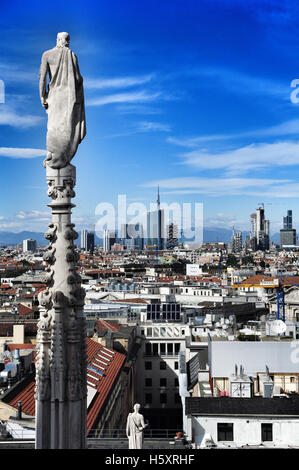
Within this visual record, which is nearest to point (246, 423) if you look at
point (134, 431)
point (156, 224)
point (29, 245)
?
point (134, 431)

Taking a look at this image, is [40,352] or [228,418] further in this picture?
[228,418]

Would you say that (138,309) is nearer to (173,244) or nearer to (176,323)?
(176,323)

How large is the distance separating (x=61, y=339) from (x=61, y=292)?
254mm

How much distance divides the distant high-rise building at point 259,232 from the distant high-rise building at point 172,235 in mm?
70137

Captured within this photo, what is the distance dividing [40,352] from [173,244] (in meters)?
117

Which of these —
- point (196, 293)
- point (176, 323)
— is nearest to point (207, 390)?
point (176, 323)

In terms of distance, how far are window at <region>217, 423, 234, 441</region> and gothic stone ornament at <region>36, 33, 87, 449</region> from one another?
7.31m

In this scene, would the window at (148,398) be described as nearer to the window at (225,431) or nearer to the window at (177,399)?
the window at (177,399)

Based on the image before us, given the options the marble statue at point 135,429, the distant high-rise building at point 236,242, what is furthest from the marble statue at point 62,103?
the distant high-rise building at point 236,242

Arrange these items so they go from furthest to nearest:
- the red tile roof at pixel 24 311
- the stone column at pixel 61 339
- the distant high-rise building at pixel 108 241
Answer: the distant high-rise building at pixel 108 241
the red tile roof at pixel 24 311
the stone column at pixel 61 339

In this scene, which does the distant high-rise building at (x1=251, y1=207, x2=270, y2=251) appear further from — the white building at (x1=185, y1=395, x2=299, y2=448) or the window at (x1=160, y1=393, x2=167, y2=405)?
the white building at (x1=185, y1=395, x2=299, y2=448)

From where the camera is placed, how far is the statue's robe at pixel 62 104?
130 inches

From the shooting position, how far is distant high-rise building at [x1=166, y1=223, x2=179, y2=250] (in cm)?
11034
